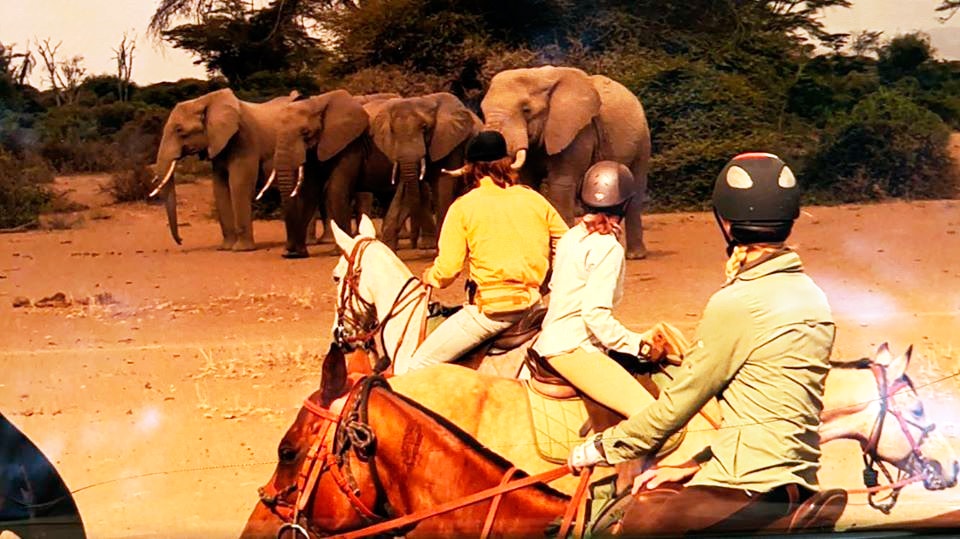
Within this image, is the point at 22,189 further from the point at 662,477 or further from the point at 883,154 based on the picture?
the point at 883,154

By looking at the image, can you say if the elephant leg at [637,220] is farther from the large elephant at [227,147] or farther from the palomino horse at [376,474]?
the palomino horse at [376,474]

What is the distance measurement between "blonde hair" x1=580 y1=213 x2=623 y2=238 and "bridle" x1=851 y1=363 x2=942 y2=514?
2.11 feet

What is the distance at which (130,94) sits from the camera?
3965 mm

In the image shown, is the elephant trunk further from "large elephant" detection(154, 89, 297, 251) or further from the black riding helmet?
the black riding helmet

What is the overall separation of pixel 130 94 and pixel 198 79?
0.25 meters

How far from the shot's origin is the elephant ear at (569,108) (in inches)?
223

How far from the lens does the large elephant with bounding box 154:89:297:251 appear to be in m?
4.66

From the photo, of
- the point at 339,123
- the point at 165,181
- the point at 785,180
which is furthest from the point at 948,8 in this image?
the point at 339,123

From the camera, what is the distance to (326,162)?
8.78 meters

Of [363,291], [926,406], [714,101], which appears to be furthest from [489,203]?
[714,101]

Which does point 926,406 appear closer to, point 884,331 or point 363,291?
point 884,331

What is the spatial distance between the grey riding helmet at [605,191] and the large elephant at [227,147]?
59.8 inches

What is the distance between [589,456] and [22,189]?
1.84m

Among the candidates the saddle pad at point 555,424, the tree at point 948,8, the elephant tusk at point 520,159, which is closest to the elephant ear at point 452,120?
the elephant tusk at point 520,159
